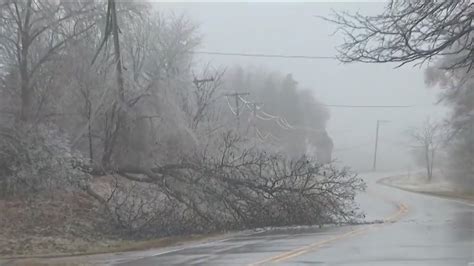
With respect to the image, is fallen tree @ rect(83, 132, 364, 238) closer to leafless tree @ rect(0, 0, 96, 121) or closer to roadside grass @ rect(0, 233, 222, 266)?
roadside grass @ rect(0, 233, 222, 266)

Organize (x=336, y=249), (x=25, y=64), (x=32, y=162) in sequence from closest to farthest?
(x=336, y=249) < (x=32, y=162) < (x=25, y=64)

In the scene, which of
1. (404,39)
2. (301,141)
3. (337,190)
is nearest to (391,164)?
(301,141)

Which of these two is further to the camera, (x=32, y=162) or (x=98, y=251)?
(x=32, y=162)

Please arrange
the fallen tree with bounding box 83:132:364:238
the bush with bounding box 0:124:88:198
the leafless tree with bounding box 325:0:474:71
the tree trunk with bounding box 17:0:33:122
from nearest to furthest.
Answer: the leafless tree with bounding box 325:0:474:71, the bush with bounding box 0:124:88:198, the fallen tree with bounding box 83:132:364:238, the tree trunk with bounding box 17:0:33:122

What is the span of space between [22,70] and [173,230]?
895 cm

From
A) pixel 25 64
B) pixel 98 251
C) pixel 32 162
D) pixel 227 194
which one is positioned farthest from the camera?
pixel 25 64

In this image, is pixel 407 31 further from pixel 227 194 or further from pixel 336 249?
pixel 227 194

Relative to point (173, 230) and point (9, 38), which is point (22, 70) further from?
point (173, 230)

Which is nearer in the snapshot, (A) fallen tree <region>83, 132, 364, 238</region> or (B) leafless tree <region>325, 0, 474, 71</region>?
(B) leafless tree <region>325, 0, 474, 71</region>

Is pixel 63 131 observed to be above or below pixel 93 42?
below

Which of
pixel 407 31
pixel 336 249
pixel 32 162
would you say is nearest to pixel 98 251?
pixel 32 162

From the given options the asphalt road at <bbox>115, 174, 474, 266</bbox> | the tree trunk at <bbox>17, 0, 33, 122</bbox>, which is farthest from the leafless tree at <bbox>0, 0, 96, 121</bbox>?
the asphalt road at <bbox>115, 174, 474, 266</bbox>

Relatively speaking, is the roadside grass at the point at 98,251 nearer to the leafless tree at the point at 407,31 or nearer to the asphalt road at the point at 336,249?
the asphalt road at the point at 336,249

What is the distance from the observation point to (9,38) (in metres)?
23.7
